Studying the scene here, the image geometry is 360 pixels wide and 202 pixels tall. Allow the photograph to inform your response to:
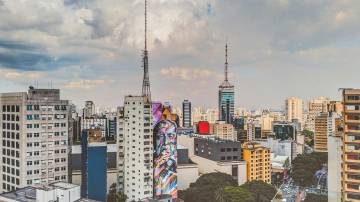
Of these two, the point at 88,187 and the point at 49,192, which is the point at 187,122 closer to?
the point at 88,187

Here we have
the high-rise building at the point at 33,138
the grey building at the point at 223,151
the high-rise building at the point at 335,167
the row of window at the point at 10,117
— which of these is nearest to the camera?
the high-rise building at the point at 335,167

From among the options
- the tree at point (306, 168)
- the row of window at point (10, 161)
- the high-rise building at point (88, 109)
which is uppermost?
the high-rise building at point (88, 109)

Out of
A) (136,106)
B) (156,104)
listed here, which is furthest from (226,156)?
(136,106)

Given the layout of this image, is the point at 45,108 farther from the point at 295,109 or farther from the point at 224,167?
the point at 295,109

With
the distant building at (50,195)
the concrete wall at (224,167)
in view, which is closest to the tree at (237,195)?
the concrete wall at (224,167)

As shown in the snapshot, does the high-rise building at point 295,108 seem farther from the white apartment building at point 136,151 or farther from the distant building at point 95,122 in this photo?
the white apartment building at point 136,151

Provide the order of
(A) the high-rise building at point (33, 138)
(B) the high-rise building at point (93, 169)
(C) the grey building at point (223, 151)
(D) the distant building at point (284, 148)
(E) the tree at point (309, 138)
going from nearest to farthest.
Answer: (A) the high-rise building at point (33, 138), (B) the high-rise building at point (93, 169), (C) the grey building at point (223, 151), (D) the distant building at point (284, 148), (E) the tree at point (309, 138)

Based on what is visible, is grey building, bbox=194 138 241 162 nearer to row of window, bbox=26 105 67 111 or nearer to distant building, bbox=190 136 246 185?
distant building, bbox=190 136 246 185

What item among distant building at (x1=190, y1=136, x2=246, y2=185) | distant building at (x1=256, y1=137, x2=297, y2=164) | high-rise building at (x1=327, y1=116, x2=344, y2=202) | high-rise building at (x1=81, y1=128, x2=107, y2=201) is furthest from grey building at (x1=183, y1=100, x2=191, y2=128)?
high-rise building at (x1=327, y1=116, x2=344, y2=202)
